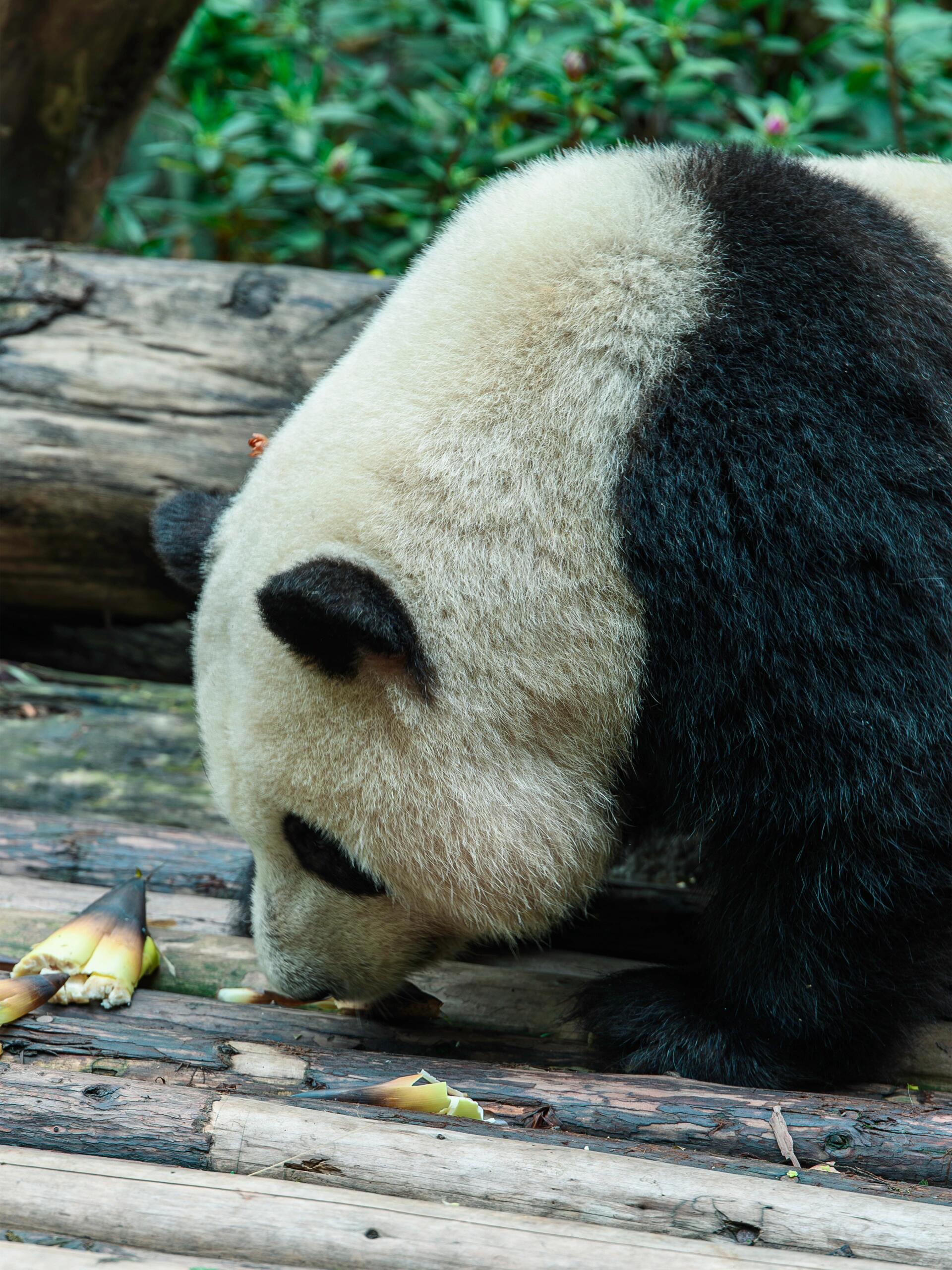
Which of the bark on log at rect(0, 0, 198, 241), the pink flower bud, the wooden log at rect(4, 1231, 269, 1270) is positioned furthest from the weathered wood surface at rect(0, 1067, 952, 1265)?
the pink flower bud

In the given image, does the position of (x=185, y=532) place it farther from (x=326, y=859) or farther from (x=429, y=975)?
(x=429, y=975)

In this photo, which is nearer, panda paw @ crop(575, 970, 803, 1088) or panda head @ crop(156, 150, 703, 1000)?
panda head @ crop(156, 150, 703, 1000)

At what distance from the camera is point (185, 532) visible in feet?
9.91

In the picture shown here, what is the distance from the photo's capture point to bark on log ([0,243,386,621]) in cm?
443

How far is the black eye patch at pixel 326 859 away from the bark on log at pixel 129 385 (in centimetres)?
202

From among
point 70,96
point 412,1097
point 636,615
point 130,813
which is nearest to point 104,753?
point 130,813

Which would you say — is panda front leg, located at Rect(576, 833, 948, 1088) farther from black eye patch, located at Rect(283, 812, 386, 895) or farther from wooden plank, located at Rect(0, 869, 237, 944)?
wooden plank, located at Rect(0, 869, 237, 944)

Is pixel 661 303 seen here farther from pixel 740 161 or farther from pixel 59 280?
pixel 59 280

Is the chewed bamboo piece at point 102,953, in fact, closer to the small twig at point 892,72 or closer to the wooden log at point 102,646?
the wooden log at point 102,646

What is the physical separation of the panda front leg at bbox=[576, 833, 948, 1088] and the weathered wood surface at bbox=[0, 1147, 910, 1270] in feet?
2.63

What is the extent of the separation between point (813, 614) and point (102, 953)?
1.76 metres

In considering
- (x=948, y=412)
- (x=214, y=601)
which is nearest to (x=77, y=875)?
(x=214, y=601)

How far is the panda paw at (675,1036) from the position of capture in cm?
269

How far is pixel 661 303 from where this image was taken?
263 cm
